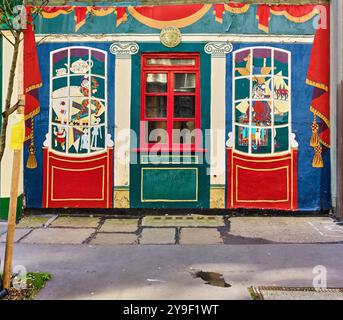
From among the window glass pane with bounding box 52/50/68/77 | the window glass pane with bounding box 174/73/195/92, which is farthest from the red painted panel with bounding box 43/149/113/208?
the window glass pane with bounding box 174/73/195/92

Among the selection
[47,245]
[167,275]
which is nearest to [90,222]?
[47,245]

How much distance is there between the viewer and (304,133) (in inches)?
342

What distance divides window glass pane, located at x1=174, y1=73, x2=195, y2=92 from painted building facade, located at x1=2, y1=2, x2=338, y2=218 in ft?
0.07

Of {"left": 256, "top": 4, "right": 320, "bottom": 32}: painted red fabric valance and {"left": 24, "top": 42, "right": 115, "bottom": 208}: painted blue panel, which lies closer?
{"left": 256, "top": 4, "right": 320, "bottom": 32}: painted red fabric valance

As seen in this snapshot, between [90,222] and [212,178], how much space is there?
250 cm

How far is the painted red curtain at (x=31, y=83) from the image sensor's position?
8758 millimetres

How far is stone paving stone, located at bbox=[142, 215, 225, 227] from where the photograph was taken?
26.5 ft

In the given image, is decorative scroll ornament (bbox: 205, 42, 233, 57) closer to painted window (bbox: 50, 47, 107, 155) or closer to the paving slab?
painted window (bbox: 50, 47, 107, 155)

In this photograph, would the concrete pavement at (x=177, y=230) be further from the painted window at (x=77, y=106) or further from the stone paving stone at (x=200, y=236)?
the painted window at (x=77, y=106)

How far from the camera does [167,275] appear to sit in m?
5.45

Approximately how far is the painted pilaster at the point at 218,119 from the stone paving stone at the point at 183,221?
0.42 m

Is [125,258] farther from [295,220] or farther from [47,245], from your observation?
[295,220]

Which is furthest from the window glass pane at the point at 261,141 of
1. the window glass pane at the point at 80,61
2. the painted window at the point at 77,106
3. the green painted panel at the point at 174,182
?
the window glass pane at the point at 80,61
